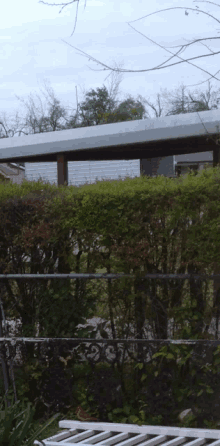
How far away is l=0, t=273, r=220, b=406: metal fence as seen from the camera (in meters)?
4.07

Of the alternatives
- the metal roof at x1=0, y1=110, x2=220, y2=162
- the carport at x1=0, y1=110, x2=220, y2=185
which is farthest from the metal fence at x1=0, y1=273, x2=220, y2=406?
the metal roof at x1=0, y1=110, x2=220, y2=162

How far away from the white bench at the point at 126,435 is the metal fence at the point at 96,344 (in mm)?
545

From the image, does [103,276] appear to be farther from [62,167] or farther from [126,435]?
[62,167]

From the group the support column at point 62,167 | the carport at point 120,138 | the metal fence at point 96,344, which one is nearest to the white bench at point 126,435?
the metal fence at point 96,344

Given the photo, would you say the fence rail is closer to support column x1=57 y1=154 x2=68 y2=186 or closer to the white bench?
the white bench

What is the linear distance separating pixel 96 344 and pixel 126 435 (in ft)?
2.57

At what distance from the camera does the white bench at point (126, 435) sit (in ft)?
12.1

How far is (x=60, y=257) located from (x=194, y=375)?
1.53 metres

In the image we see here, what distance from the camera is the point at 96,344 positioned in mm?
4281

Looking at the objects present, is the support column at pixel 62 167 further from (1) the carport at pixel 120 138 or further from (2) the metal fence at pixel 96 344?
(2) the metal fence at pixel 96 344

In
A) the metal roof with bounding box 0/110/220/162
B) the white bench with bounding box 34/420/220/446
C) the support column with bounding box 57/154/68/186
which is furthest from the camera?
the support column with bounding box 57/154/68/186

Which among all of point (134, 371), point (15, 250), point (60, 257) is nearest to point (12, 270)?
point (15, 250)

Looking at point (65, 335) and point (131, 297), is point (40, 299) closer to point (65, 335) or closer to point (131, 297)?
point (65, 335)

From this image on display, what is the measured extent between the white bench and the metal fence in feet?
1.79
